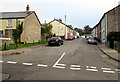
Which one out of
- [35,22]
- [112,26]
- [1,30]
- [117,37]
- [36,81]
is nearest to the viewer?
[36,81]

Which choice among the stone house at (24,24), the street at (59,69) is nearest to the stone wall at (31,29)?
the stone house at (24,24)

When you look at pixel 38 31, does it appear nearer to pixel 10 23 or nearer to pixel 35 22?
pixel 35 22

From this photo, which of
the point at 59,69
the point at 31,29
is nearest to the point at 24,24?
the point at 31,29

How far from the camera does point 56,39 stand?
23.1m

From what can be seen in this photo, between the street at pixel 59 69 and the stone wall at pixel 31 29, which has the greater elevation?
the stone wall at pixel 31 29

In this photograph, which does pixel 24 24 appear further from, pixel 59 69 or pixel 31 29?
pixel 59 69

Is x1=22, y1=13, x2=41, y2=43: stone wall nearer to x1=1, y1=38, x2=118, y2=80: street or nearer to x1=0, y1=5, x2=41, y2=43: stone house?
x1=0, y1=5, x2=41, y2=43: stone house

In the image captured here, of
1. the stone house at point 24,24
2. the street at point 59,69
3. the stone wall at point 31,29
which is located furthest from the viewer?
the stone wall at point 31,29

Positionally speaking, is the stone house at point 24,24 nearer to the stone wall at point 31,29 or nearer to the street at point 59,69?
the stone wall at point 31,29

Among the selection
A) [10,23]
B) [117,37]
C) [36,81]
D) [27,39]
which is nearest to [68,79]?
[36,81]

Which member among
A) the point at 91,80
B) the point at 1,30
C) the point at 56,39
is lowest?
the point at 91,80

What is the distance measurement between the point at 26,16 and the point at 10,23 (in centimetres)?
343

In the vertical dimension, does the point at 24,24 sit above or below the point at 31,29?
above

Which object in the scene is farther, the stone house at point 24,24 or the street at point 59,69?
the stone house at point 24,24
